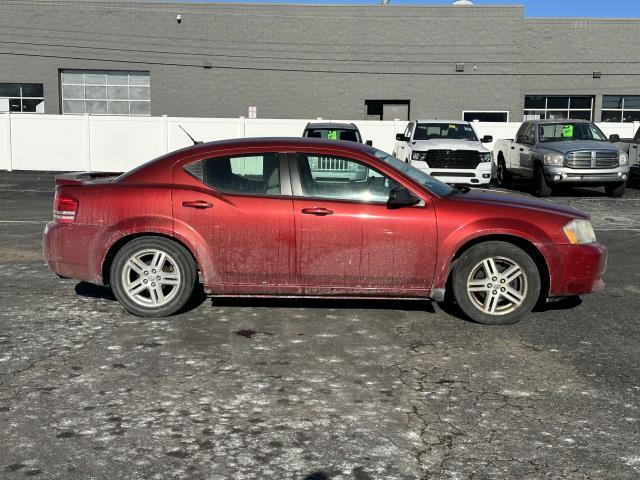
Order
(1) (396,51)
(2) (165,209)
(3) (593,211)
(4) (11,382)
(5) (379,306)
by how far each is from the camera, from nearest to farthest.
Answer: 1. (4) (11,382)
2. (2) (165,209)
3. (5) (379,306)
4. (3) (593,211)
5. (1) (396,51)

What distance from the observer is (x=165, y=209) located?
20.4ft

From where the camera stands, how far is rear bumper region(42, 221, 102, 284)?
6328 mm

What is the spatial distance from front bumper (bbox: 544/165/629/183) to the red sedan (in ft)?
36.3

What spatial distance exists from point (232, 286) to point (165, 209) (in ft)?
2.90

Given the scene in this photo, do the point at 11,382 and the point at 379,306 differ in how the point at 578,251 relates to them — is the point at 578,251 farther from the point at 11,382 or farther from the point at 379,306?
the point at 11,382

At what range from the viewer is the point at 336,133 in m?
17.1

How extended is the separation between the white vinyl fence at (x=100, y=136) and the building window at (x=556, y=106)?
15760 millimetres

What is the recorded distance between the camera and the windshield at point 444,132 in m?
18.0

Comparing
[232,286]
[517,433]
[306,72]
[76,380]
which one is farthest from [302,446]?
[306,72]

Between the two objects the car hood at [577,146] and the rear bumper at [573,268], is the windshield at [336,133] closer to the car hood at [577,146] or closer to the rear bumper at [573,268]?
the car hood at [577,146]

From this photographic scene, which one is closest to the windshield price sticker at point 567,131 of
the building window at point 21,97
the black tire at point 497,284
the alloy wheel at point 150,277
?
the black tire at point 497,284

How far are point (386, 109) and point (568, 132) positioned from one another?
18.0 meters

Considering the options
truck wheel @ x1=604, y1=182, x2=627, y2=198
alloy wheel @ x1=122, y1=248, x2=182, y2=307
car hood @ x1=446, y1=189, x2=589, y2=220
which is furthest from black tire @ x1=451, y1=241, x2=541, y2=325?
truck wheel @ x1=604, y1=182, x2=627, y2=198

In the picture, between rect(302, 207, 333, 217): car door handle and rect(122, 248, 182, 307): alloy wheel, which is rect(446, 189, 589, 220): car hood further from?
rect(122, 248, 182, 307): alloy wheel
